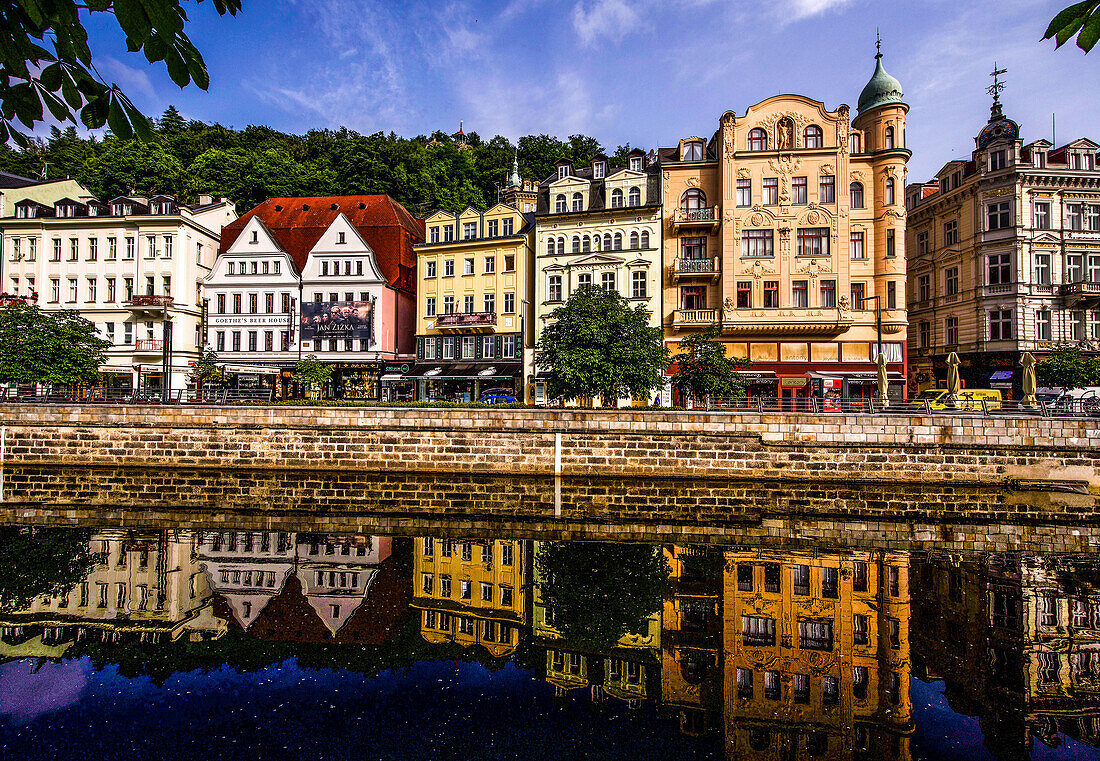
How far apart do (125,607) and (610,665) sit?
9016 mm

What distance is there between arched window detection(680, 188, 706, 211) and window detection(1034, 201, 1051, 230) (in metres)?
21.0

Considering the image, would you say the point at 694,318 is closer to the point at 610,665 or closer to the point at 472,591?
the point at 472,591

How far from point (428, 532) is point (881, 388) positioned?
20664 millimetres

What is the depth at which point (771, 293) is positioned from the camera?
3456 cm

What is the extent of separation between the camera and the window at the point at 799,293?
113 feet

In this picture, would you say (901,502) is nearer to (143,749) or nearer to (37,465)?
(143,749)

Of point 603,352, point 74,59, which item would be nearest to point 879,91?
point 603,352

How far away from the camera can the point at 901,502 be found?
18859mm

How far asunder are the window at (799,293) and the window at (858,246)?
3686mm

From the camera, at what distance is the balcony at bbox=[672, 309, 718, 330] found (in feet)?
113

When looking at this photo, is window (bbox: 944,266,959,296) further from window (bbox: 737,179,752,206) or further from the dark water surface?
the dark water surface

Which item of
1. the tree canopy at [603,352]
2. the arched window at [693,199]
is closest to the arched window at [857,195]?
the arched window at [693,199]

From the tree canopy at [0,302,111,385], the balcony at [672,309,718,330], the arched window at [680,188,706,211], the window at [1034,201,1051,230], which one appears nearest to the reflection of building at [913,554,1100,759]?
the balcony at [672,309,718,330]

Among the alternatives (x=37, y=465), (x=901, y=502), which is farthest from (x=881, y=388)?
(x=37, y=465)
